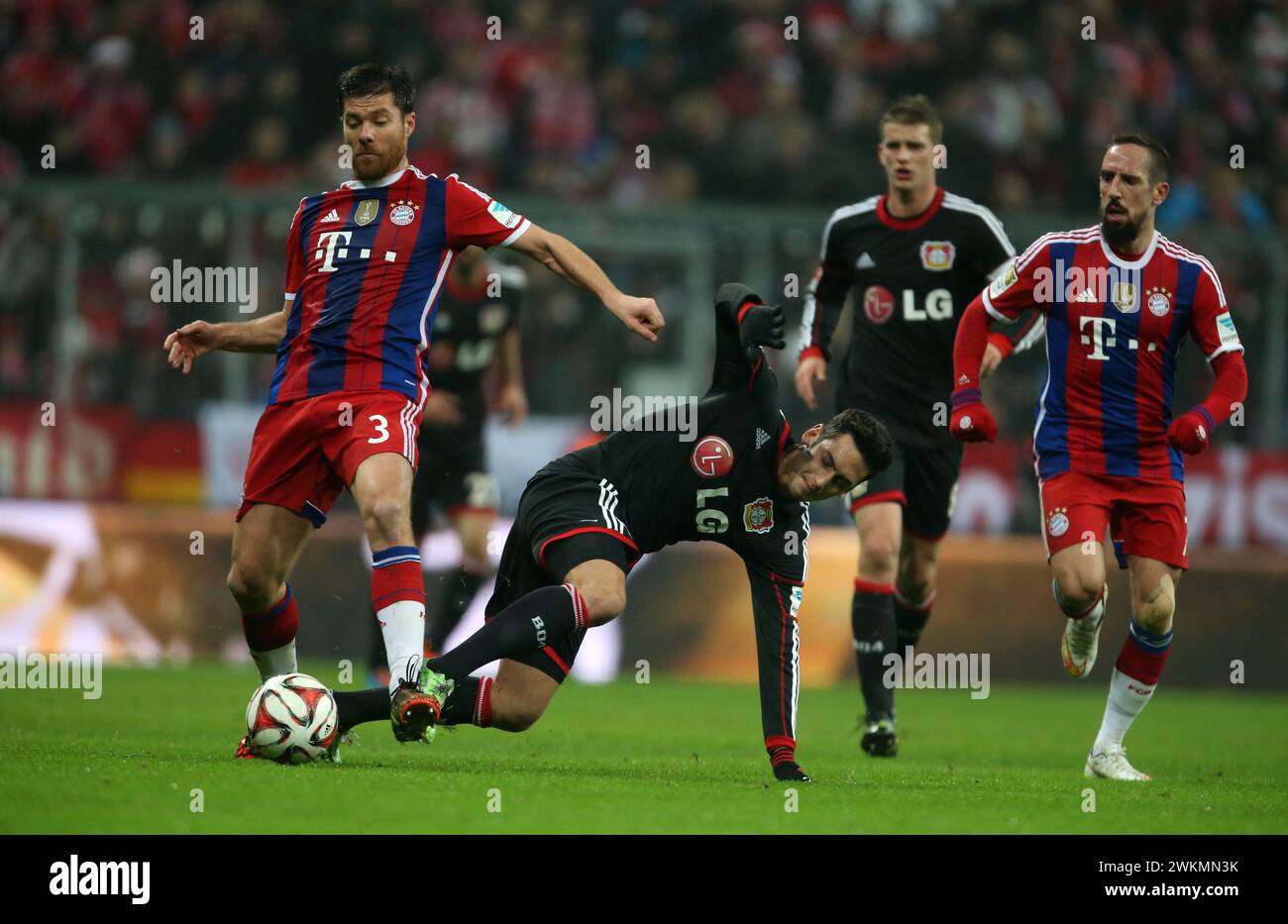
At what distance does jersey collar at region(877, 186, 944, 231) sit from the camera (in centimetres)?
848

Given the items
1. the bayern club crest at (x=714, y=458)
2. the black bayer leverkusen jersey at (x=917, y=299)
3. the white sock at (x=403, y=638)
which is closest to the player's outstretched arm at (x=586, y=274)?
the bayern club crest at (x=714, y=458)

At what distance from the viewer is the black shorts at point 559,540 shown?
6.32m

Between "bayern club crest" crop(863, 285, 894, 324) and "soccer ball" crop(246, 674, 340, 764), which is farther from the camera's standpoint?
"bayern club crest" crop(863, 285, 894, 324)

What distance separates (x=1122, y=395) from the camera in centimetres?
720

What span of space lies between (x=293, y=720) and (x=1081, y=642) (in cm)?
334

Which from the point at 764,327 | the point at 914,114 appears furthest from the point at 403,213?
the point at 914,114

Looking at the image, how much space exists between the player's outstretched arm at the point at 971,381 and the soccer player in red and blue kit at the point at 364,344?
155cm

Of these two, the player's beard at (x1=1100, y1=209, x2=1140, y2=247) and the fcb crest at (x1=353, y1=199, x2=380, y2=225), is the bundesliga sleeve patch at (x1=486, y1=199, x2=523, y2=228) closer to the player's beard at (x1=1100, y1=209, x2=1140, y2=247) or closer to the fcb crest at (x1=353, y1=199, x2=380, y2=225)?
the fcb crest at (x1=353, y1=199, x2=380, y2=225)

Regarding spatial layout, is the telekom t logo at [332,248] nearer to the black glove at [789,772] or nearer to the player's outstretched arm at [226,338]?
the player's outstretched arm at [226,338]

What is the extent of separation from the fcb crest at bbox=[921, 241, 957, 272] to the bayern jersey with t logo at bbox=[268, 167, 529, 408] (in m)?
2.56

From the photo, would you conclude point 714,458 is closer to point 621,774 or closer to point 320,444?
point 621,774

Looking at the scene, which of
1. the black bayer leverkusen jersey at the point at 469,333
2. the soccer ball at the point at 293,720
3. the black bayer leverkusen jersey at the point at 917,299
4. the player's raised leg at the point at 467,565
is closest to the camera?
the soccer ball at the point at 293,720

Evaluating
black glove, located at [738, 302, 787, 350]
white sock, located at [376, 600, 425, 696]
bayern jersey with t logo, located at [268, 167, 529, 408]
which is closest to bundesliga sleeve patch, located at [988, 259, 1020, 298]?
black glove, located at [738, 302, 787, 350]

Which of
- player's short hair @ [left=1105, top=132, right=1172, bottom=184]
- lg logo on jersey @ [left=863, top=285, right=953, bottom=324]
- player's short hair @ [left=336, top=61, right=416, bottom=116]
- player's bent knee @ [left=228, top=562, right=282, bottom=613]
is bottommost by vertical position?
player's bent knee @ [left=228, top=562, right=282, bottom=613]
